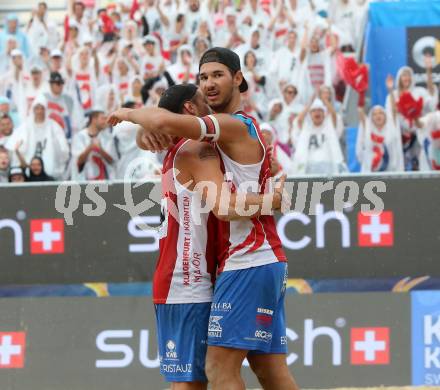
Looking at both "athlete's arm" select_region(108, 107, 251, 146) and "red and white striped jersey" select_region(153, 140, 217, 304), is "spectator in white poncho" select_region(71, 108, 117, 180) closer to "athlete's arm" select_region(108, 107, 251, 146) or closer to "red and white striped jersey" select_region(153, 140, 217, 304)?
"red and white striped jersey" select_region(153, 140, 217, 304)

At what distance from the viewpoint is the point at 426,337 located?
24.3 ft

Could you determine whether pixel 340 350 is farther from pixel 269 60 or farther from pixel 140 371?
pixel 269 60

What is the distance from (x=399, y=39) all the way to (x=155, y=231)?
707 cm

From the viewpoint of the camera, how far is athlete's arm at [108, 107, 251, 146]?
4590mm

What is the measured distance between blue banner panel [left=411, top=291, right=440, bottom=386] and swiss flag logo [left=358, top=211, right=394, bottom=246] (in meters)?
0.47

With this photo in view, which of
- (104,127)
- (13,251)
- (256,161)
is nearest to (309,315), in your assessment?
(13,251)

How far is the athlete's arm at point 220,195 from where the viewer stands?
4746mm

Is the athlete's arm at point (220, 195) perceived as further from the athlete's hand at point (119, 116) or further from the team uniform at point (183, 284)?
the athlete's hand at point (119, 116)

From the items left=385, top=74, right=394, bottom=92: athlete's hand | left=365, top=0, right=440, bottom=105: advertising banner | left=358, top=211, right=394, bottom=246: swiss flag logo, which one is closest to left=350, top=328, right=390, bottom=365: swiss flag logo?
left=358, top=211, right=394, bottom=246: swiss flag logo

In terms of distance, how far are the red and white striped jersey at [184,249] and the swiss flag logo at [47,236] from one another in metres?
2.71

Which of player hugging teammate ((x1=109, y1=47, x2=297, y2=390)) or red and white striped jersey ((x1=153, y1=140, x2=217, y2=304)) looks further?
red and white striped jersey ((x1=153, y1=140, x2=217, y2=304))

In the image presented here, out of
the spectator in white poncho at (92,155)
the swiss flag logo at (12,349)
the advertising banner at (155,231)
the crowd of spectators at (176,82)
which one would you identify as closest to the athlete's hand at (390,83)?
the crowd of spectators at (176,82)

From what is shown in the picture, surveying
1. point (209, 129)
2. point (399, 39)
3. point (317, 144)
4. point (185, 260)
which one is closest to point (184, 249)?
point (185, 260)

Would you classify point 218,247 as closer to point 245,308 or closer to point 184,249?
point 184,249
